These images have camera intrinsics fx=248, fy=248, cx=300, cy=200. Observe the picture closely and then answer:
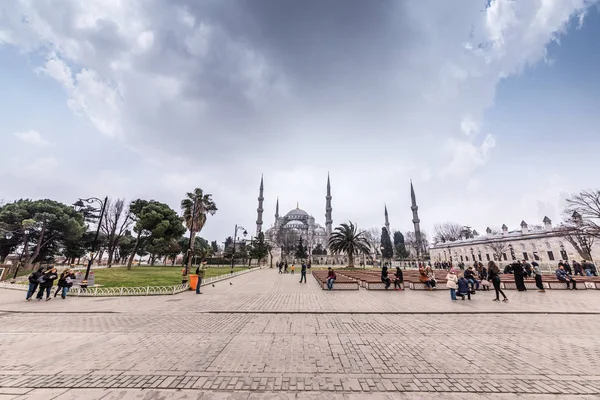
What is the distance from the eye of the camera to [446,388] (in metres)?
3.61

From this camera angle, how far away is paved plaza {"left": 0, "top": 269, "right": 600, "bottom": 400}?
3.61 m

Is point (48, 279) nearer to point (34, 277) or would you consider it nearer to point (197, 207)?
point (34, 277)

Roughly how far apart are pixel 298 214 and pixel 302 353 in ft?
A: 365

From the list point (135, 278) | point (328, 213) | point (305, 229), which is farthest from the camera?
point (305, 229)

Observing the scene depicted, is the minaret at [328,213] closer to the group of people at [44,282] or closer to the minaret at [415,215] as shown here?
the minaret at [415,215]

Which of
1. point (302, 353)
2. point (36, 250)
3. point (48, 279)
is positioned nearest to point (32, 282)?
point (48, 279)

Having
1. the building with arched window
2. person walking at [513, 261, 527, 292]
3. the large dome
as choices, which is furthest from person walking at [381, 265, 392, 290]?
the large dome

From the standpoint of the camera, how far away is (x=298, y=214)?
116125mm

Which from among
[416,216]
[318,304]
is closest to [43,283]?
[318,304]

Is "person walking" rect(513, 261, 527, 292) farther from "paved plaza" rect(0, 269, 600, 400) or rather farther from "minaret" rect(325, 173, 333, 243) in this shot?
"minaret" rect(325, 173, 333, 243)

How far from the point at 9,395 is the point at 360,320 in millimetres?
7392

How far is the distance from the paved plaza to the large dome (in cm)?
10548

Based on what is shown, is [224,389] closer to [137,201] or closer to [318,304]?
[318,304]

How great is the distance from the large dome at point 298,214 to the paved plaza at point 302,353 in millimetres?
105480
